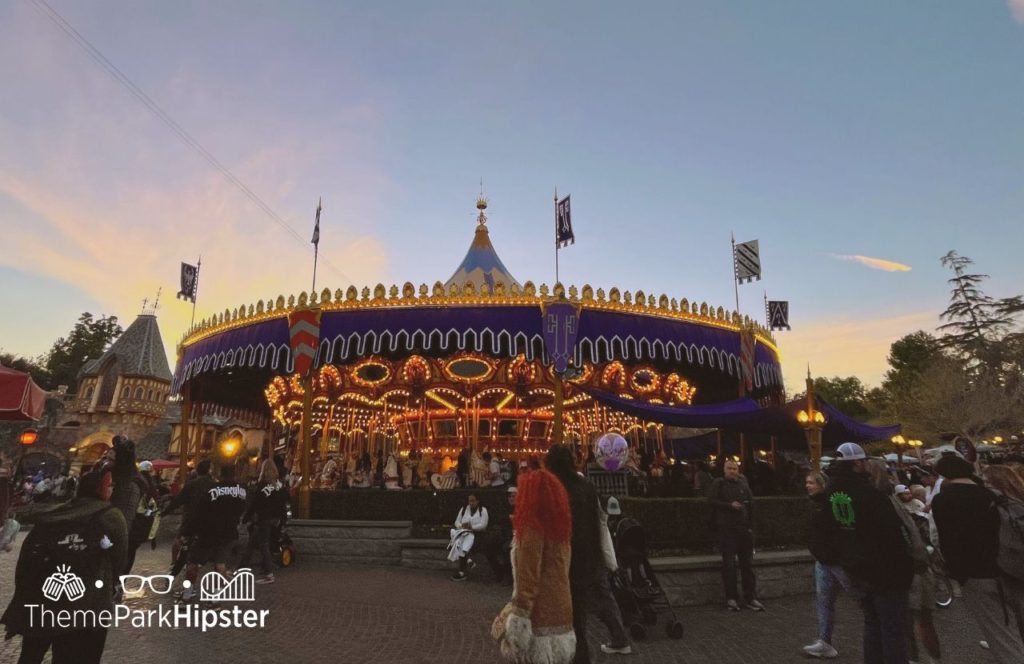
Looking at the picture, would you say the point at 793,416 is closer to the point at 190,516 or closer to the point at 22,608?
the point at 190,516

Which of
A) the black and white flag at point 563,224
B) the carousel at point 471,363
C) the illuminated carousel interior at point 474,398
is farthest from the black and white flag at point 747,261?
the black and white flag at point 563,224

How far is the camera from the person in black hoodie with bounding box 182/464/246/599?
7395mm

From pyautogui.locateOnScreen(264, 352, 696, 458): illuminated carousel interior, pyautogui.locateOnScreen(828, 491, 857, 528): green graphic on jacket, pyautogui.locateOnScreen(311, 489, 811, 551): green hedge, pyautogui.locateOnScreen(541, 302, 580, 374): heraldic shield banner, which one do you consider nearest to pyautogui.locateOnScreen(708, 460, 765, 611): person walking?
pyautogui.locateOnScreen(311, 489, 811, 551): green hedge

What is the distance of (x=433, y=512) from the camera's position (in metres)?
12.5

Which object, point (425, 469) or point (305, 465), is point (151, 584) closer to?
point (305, 465)

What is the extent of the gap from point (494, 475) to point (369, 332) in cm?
549

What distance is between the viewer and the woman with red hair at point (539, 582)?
10.8ft

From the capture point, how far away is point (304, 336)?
14.2 m

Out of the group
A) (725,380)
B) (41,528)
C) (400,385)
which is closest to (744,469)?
(725,380)

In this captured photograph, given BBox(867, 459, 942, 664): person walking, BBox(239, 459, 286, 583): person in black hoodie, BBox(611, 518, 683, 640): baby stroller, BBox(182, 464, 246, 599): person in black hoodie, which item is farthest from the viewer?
BBox(239, 459, 286, 583): person in black hoodie

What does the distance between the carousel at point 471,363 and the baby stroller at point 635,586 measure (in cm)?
622

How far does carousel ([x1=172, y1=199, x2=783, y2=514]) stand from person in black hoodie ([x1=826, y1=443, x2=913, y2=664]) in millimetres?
8439

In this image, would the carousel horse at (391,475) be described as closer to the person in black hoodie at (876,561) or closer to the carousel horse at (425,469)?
the carousel horse at (425,469)

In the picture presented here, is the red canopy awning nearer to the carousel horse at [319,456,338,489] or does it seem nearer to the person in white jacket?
the person in white jacket
